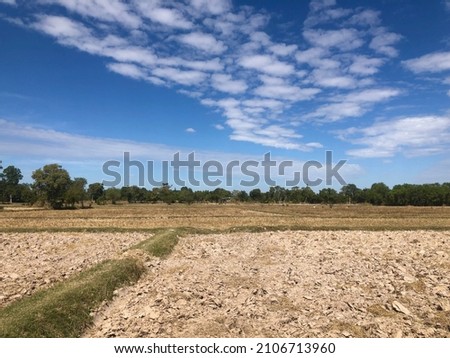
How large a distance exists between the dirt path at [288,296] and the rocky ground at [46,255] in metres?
3.02

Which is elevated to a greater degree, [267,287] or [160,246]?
[160,246]

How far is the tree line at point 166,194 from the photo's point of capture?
73562mm

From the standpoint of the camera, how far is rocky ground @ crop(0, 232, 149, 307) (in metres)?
12.3

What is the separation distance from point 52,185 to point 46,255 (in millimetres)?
58808

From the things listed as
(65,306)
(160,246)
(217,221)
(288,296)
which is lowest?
(288,296)

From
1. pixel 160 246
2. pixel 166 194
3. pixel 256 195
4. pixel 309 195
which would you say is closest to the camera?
pixel 160 246

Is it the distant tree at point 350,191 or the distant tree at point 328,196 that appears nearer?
the distant tree at point 328,196

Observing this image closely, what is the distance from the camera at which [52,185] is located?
71.8 meters

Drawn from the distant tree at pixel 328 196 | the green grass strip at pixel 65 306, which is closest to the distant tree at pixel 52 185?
the green grass strip at pixel 65 306

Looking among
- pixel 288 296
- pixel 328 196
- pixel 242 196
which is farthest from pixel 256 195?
pixel 288 296

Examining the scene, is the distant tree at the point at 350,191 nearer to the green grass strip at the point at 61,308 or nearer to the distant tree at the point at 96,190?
the distant tree at the point at 96,190

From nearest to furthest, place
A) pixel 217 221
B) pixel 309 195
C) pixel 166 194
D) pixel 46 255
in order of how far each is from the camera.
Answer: pixel 46 255, pixel 217 221, pixel 166 194, pixel 309 195

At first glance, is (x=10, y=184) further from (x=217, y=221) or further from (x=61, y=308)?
(x=61, y=308)
